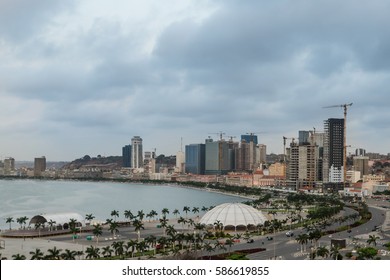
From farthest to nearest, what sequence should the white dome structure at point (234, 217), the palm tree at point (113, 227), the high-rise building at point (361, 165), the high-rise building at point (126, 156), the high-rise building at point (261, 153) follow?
the high-rise building at point (126, 156), the high-rise building at point (261, 153), the high-rise building at point (361, 165), the white dome structure at point (234, 217), the palm tree at point (113, 227)

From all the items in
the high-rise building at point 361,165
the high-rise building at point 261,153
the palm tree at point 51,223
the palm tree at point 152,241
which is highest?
the high-rise building at point 261,153

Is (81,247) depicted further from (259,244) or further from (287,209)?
(287,209)

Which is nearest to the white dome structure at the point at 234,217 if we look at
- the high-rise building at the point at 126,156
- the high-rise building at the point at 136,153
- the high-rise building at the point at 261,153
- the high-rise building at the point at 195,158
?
the high-rise building at the point at 195,158

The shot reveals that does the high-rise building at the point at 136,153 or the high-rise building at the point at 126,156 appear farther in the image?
the high-rise building at the point at 126,156

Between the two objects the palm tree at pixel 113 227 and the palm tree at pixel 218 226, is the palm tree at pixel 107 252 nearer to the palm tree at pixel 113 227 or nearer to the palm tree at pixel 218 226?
the palm tree at pixel 113 227

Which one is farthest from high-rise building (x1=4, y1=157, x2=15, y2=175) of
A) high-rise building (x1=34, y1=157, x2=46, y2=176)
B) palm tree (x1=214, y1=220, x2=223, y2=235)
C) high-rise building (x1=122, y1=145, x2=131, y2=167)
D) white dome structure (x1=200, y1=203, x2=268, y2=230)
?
palm tree (x1=214, y1=220, x2=223, y2=235)
